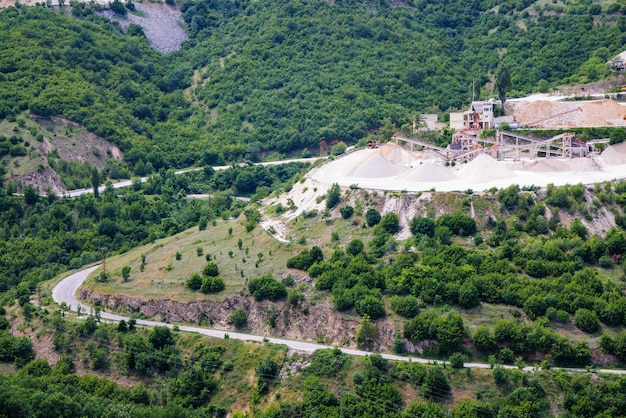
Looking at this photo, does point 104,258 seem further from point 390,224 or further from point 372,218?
point 390,224

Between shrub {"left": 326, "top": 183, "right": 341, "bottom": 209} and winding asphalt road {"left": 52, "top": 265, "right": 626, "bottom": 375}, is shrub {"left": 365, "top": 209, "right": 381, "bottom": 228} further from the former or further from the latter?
winding asphalt road {"left": 52, "top": 265, "right": 626, "bottom": 375}

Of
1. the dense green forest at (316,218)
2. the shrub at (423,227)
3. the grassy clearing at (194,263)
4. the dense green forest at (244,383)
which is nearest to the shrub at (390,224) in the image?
the dense green forest at (316,218)

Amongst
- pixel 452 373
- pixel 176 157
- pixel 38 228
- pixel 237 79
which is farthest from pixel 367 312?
pixel 237 79

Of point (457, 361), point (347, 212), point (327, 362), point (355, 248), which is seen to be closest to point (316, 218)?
point (347, 212)

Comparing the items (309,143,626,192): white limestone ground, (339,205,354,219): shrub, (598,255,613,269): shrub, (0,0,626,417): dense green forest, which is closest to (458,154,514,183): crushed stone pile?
(309,143,626,192): white limestone ground

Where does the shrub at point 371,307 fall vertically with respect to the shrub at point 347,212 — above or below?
below

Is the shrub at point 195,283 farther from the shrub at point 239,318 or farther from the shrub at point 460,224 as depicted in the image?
the shrub at point 460,224
